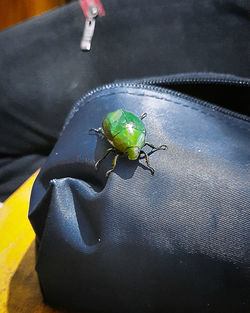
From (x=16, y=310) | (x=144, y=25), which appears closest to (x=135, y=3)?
(x=144, y=25)

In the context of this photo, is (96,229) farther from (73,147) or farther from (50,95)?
(50,95)

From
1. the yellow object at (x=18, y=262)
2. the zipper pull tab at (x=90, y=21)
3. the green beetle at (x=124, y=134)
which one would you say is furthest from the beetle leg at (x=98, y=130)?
the zipper pull tab at (x=90, y=21)

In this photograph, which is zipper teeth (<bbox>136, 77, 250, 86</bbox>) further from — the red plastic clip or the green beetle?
the red plastic clip

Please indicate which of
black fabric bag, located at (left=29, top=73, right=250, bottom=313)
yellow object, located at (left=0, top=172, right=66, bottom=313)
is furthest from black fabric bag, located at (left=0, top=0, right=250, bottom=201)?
black fabric bag, located at (left=29, top=73, right=250, bottom=313)

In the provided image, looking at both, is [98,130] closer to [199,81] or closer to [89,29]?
[199,81]

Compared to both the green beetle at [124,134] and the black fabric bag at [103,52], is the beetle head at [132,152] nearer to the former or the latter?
the green beetle at [124,134]

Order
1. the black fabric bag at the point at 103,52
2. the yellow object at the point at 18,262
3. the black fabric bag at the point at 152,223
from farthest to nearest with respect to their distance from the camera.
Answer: the black fabric bag at the point at 103,52 → the yellow object at the point at 18,262 → the black fabric bag at the point at 152,223

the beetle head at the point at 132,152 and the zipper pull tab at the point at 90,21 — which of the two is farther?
the zipper pull tab at the point at 90,21

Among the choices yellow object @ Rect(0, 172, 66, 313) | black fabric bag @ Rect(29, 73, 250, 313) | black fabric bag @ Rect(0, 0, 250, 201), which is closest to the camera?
black fabric bag @ Rect(29, 73, 250, 313)
